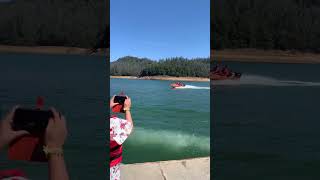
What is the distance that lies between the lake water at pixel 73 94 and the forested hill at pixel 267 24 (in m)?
0.53

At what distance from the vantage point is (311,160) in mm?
1614

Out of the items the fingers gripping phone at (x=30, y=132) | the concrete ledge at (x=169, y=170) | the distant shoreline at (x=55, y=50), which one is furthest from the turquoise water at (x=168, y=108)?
the fingers gripping phone at (x=30, y=132)

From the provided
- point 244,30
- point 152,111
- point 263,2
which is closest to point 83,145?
point 244,30

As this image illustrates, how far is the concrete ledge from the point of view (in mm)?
2375

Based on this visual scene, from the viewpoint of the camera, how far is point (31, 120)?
1206 millimetres

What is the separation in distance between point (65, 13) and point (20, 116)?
1.59ft

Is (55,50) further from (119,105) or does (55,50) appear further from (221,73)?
(221,73)

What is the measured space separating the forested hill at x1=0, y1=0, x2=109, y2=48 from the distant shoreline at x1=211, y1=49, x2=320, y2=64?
490mm

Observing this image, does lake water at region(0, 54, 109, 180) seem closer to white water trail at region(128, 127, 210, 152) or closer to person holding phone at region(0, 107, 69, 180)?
person holding phone at region(0, 107, 69, 180)

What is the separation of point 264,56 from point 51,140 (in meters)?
0.97

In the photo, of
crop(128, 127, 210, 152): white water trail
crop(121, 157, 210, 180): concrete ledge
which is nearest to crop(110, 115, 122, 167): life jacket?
crop(121, 157, 210, 180): concrete ledge

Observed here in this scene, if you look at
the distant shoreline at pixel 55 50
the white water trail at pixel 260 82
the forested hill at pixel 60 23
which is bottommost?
the white water trail at pixel 260 82

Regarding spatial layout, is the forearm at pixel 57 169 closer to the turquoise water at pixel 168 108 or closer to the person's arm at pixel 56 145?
the person's arm at pixel 56 145

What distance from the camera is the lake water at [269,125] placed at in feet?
5.22
